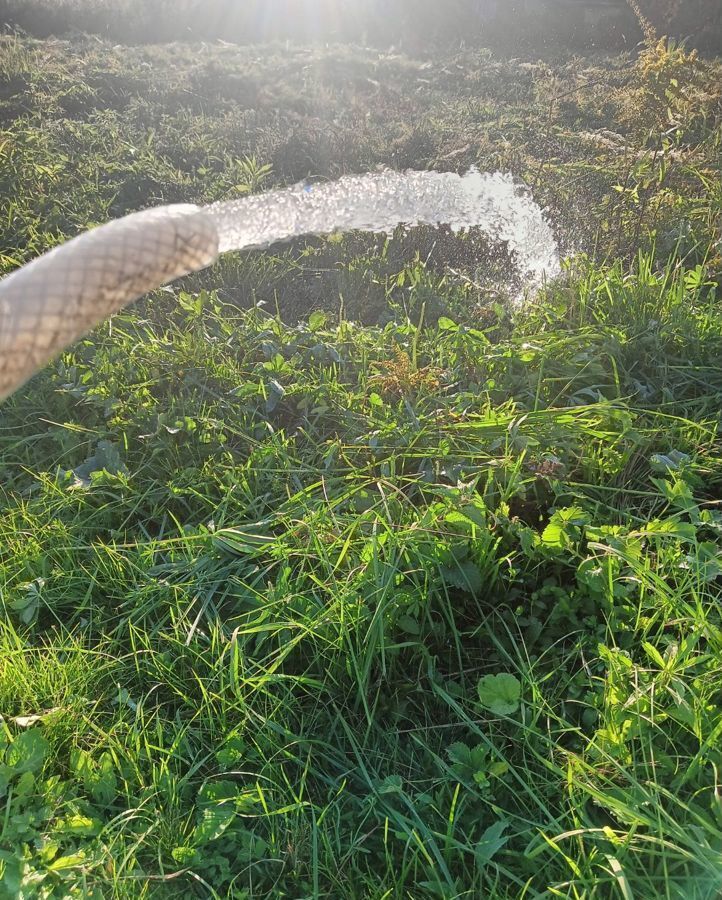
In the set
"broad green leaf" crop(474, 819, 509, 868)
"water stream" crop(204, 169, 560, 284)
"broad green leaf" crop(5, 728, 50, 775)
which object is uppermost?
"water stream" crop(204, 169, 560, 284)

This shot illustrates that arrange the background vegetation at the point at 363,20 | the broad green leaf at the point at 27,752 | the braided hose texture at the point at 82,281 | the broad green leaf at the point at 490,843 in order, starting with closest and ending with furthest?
the braided hose texture at the point at 82,281, the broad green leaf at the point at 490,843, the broad green leaf at the point at 27,752, the background vegetation at the point at 363,20

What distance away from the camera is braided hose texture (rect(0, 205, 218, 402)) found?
47 centimetres

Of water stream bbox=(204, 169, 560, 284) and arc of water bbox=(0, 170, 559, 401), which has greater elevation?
arc of water bbox=(0, 170, 559, 401)

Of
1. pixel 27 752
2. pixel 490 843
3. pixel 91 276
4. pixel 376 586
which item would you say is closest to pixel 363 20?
pixel 376 586

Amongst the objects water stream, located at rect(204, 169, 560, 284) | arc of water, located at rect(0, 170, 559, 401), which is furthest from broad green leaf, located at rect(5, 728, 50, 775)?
water stream, located at rect(204, 169, 560, 284)

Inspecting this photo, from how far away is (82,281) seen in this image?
0.49 m

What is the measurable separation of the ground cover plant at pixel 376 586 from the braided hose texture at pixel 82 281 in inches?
46.4

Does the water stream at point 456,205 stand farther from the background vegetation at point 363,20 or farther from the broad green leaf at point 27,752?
the background vegetation at point 363,20

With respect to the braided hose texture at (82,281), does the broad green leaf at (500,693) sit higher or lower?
lower

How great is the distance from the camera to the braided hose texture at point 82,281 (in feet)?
1.55

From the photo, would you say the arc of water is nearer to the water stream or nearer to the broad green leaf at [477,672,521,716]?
the broad green leaf at [477,672,521,716]

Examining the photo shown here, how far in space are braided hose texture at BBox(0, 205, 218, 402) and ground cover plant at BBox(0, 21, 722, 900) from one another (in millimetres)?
1179

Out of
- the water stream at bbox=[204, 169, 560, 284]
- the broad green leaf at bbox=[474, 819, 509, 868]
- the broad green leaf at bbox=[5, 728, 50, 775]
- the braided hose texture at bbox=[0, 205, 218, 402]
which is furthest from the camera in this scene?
the water stream at bbox=[204, 169, 560, 284]

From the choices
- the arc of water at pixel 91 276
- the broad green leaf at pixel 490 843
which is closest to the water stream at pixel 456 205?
the broad green leaf at pixel 490 843
